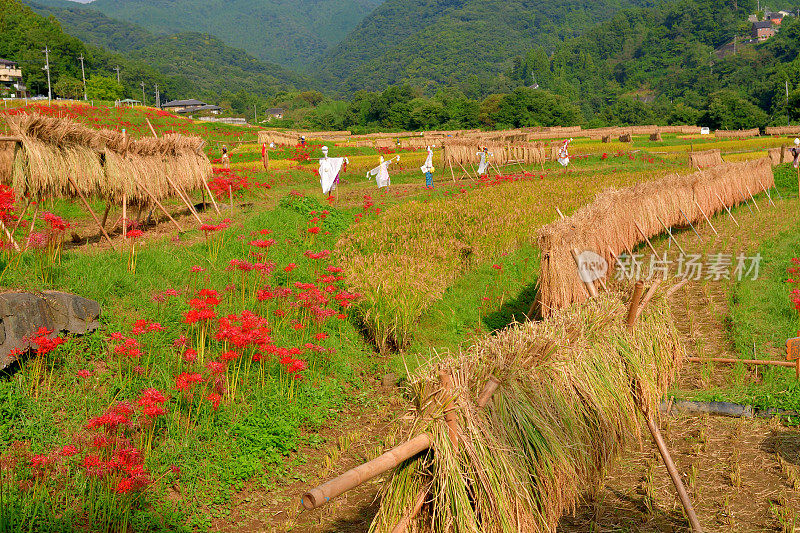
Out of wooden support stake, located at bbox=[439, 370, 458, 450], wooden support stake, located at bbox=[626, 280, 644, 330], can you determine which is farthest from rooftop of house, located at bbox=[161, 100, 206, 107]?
wooden support stake, located at bbox=[439, 370, 458, 450]

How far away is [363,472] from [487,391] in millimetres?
1190

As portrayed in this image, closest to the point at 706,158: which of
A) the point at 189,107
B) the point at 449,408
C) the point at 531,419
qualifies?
the point at 531,419

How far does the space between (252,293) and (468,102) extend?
77000mm

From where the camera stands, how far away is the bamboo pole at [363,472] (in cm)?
313

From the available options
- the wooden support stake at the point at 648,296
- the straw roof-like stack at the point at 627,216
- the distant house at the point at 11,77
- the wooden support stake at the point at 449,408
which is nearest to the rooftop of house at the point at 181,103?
the distant house at the point at 11,77

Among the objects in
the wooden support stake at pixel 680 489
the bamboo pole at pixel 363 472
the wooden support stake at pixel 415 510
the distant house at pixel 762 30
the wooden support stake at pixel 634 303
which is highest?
the distant house at pixel 762 30

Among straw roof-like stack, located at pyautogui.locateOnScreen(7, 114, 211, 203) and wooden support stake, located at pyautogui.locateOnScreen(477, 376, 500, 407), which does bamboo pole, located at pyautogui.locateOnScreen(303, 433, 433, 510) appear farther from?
straw roof-like stack, located at pyautogui.locateOnScreen(7, 114, 211, 203)

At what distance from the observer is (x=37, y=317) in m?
7.01

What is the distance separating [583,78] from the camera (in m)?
150

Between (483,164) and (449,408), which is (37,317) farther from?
(483,164)

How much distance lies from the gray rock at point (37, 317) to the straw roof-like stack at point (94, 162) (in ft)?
12.8

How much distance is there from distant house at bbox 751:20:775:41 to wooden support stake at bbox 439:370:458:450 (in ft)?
534

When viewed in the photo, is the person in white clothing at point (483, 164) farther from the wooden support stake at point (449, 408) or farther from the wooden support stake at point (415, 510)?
the wooden support stake at point (415, 510)

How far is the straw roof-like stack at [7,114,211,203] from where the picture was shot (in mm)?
10406
